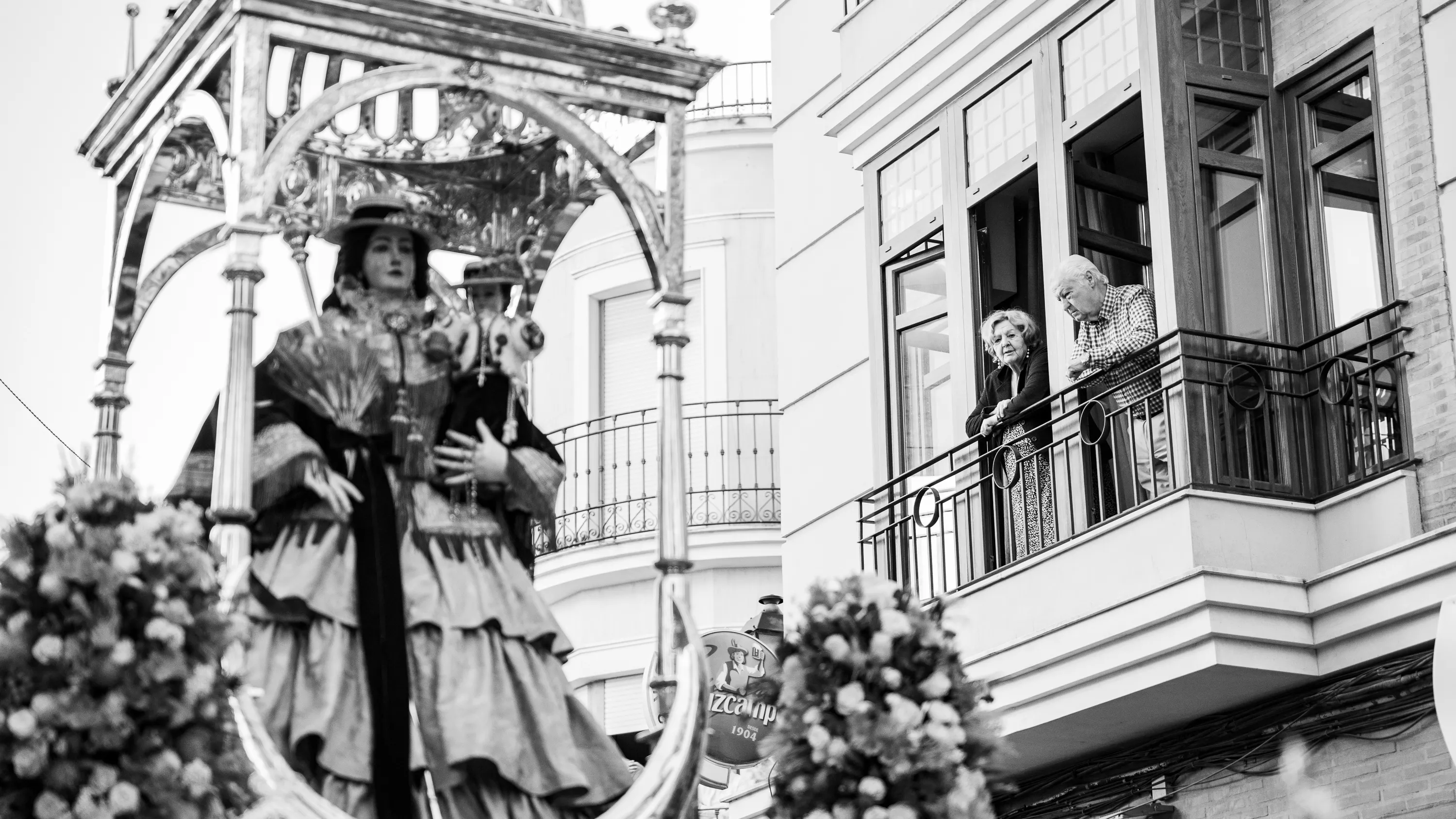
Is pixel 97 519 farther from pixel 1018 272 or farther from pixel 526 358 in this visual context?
pixel 1018 272

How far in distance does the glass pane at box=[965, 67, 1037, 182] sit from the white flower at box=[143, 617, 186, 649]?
8173mm

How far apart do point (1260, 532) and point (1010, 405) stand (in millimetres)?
1776

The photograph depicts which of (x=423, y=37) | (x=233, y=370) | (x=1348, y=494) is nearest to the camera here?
(x=233, y=370)

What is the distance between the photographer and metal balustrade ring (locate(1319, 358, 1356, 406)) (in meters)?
11.3

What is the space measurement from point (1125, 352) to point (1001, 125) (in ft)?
7.10

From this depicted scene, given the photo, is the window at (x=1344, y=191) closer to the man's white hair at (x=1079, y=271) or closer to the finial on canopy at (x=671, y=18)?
the man's white hair at (x=1079, y=271)

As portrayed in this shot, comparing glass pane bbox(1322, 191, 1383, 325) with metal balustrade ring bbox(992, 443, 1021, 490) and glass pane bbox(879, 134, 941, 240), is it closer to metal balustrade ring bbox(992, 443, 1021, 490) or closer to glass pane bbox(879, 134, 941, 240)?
metal balustrade ring bbox(992, 443, 1021, 490)

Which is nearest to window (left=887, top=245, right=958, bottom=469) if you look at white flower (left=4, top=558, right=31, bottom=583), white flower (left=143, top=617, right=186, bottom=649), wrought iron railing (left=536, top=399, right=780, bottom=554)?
wrought iron railing (left=536, top=399, right=780, bottom=554)

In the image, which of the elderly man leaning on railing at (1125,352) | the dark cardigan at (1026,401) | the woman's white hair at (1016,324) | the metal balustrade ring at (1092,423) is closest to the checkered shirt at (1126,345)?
the elderly man leaning on railing at (1125,352)

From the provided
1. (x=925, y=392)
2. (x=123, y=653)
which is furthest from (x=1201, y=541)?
(x=123, y=653)

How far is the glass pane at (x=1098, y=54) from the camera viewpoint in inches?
480

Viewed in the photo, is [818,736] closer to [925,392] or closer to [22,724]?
[22,724]

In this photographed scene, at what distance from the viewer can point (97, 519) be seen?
5711 mm

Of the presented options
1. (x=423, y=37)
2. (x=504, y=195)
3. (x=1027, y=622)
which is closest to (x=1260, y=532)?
(x=1027, y=622)
